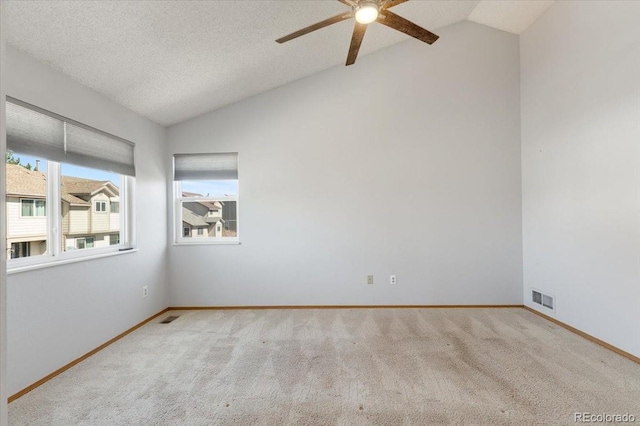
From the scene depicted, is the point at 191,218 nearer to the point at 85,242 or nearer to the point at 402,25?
the point at 85,242

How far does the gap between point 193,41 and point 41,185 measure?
64.5 inches

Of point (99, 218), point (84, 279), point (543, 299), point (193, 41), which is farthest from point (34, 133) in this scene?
point (543, 299)

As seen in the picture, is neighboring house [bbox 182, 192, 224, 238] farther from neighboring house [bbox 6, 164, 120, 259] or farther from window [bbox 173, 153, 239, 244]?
neighboring house [bbox 6, 164, 120, 259]

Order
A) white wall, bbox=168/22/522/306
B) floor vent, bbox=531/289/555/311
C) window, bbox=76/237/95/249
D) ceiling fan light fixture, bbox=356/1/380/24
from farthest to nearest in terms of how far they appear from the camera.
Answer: white wall, bbox=168/22/522/306, floor vent, bbox=531/289/555/311, window, bbox=76/237/95/249, ceiling fan light fixture, bbox=356/1/380/24

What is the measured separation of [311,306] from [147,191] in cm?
242

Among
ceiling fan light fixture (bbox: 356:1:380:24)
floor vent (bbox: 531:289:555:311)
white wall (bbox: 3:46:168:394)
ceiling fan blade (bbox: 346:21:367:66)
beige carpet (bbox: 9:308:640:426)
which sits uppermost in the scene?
ceiling fan blade (bbox: 346:21:367:66)

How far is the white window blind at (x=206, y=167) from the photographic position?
368 centimetres

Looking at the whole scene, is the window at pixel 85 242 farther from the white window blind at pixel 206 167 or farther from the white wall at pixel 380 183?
the white window blind at pixel 206 167

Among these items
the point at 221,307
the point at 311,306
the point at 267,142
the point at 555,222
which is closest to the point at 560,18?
the point at 555,222

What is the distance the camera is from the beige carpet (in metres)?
1.74

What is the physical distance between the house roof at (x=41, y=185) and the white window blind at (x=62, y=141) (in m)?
0.15

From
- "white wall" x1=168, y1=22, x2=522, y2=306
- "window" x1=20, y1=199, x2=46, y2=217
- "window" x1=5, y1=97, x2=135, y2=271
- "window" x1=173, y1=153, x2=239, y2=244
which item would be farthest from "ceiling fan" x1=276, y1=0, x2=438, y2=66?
"window" x1=20, y1=199, x2=46, y2=217

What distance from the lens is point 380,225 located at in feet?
11.9

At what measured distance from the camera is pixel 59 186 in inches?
Result: 90.6
